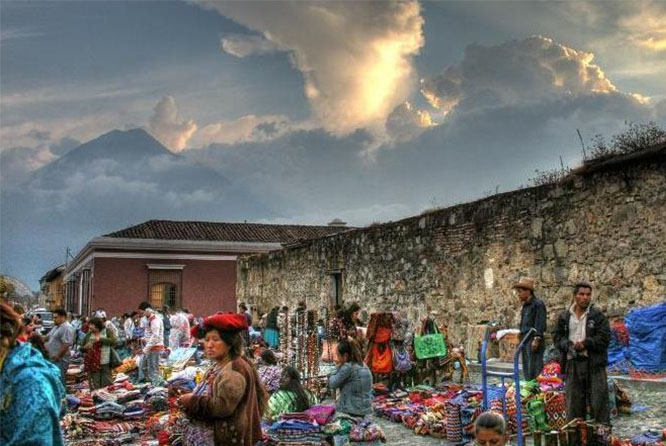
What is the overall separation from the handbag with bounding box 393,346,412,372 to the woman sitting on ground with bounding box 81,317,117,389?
496cm

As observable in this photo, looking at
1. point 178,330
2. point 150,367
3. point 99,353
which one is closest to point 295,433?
point 99,353

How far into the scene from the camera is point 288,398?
27.6 feet

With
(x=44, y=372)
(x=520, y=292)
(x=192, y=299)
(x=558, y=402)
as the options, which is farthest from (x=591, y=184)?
(x=192, y=299)

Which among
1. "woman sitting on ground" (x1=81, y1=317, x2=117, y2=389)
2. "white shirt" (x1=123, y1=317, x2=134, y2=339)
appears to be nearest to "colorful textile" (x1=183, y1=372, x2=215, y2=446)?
"woman sitting on ground" (x1=81, y1=317, x2=117, y2=389)

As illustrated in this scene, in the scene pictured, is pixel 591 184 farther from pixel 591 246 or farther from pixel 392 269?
pixel 392 269

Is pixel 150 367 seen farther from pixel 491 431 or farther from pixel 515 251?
pixel 491 431

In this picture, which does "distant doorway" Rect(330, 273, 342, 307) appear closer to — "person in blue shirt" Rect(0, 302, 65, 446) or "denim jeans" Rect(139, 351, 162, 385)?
"denim jeans" Rect(139, 351, 162, 385)

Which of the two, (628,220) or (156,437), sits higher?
(628,220)

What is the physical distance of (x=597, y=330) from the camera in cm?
695

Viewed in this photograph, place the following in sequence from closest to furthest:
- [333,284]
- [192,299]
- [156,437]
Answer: [156,437]
[333,284]
[192,299]

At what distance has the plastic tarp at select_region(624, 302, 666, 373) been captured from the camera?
370 inches

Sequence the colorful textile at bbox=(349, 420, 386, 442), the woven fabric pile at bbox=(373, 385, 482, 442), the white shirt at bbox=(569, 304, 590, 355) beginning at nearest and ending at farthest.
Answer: the white shirt at bbox=(569, 304, 590, 355), the colorful textile at bbox=(349, 420, 386, 442), the woven fabric pile at bbox=(373, 385, 482, 442)

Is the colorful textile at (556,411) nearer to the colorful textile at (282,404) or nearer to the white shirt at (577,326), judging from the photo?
the white shirt at (577,326)

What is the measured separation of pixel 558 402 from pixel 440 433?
1.46 m
